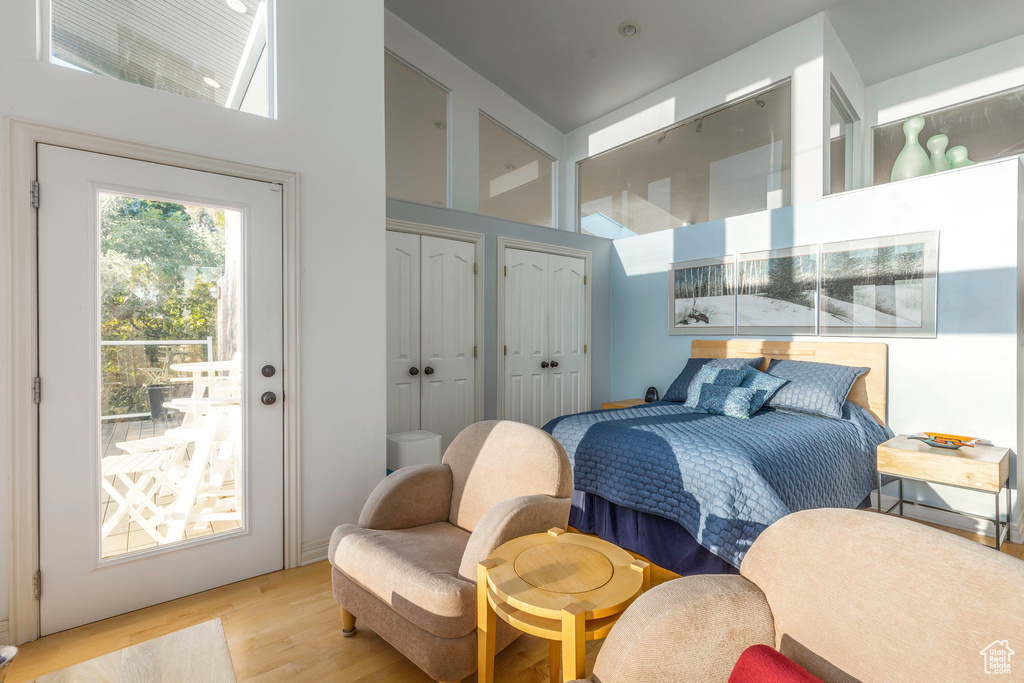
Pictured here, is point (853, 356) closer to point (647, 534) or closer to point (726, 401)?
point (726, 401)

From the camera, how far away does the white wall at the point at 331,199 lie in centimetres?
233

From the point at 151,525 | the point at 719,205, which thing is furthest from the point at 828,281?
the point at 151,525

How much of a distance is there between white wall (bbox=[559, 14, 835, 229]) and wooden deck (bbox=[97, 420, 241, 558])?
464cm

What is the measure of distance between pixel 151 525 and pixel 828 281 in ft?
14.9

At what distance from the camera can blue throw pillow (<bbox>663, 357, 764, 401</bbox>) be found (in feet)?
12.7

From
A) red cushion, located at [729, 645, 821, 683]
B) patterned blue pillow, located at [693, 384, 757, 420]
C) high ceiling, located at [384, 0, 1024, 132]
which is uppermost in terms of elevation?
high ceiling, located at [384, 0, 1024, 132]

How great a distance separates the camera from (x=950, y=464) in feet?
8.41

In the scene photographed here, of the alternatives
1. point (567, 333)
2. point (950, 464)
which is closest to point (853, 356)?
point (950, 464)

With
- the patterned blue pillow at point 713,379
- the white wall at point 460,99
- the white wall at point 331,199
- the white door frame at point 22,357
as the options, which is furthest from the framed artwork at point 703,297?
the white door frame at point 22,357

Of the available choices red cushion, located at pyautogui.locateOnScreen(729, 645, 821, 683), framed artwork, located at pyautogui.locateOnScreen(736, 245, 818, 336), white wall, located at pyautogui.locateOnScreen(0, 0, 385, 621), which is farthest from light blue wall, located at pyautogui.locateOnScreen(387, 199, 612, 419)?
red cushion, located at pyautogui.locateOnScreen(729, 645, 821, 683)

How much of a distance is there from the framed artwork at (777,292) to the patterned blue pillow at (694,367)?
14.6 inches

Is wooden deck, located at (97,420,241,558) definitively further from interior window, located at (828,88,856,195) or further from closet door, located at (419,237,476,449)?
interior window, located at (828,88,856,195)

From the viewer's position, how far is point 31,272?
6.02 ft

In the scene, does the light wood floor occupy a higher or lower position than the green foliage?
lower
